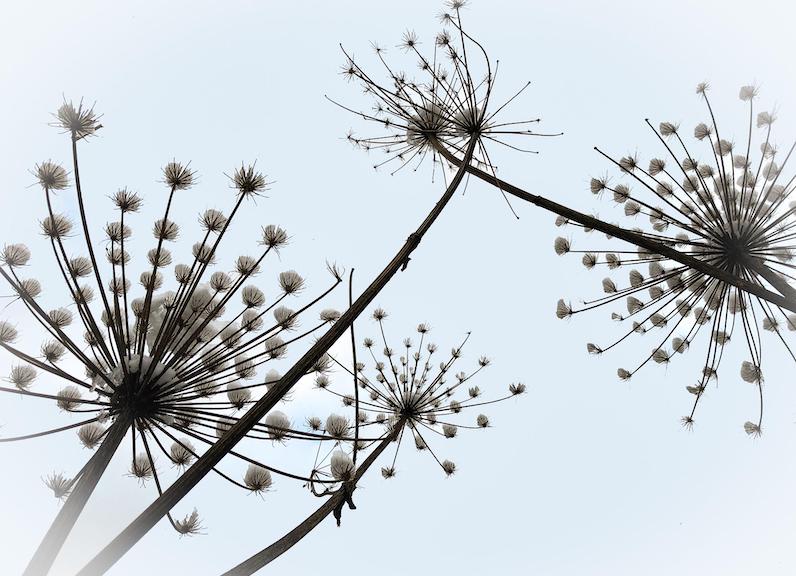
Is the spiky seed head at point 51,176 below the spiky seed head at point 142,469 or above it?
above

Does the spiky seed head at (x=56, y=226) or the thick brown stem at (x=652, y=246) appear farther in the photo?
the thick brown stem at (x=652, y=246)

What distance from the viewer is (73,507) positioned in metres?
3.44

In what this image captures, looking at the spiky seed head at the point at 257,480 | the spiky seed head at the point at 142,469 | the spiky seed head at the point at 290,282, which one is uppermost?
the spiky seed head at the point at 290,282

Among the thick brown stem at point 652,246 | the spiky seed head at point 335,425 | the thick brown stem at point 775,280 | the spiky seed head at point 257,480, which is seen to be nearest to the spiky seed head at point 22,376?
the spiky seed head at point 257,480

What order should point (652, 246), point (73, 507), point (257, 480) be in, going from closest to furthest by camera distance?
1. point (73, 507)
2. point (257, 480)
3. point (652, 246)

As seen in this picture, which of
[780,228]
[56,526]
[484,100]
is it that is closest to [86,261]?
[56,526]

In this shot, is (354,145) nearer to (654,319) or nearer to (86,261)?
(86,261)

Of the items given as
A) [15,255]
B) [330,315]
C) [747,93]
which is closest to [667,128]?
[747,93]

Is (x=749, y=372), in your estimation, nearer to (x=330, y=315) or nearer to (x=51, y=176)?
(x=330, y=315)

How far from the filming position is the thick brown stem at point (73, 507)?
3160 millimetres

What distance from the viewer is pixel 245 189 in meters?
4.12

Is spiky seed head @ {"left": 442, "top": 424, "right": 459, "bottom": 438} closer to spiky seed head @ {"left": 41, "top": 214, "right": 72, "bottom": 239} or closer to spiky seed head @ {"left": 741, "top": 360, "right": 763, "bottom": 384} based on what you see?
spiky seed head @ {"left": 741, "top": 360, "right": 763, "bottom": 384}

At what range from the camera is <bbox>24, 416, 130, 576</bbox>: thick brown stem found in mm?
3160

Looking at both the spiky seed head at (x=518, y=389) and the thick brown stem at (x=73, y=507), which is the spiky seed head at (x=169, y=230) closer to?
the thick brown stem at (x=73, y=507)
